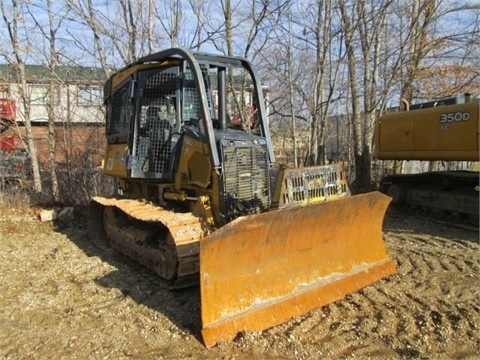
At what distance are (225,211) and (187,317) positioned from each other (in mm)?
1269

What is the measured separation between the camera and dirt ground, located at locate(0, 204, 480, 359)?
388 centimetres

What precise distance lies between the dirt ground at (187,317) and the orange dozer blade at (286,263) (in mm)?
155

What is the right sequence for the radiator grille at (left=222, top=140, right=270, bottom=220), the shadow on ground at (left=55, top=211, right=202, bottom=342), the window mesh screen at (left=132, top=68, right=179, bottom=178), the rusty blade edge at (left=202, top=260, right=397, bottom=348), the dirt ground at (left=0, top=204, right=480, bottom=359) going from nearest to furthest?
1. the dirt ground at (left=0, top=204, right=480, bottom=359)
2. the rusty blade edge at (left=202, top=260, right=397, bottom=348)
3. the shadow on ground at (left=55, top=211, right=202, bottom=342)
4. the radiator grille at (left=222, top=140, right=270, bottom=220)
5. the window mesh screen at (left=132, top=68, right=179, bottom=178)

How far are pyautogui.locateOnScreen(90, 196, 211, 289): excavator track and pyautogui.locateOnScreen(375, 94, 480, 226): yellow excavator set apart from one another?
562cm

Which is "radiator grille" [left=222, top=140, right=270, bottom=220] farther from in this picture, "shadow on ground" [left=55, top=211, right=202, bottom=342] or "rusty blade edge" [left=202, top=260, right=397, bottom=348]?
"rusty blade edge" [left=202, top=260, right=397, bottom=348]

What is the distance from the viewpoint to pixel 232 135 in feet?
18.0

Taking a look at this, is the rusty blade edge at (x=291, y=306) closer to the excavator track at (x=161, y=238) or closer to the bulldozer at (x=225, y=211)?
the bulldozer at (x=225, y=211)

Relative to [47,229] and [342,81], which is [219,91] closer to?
[47,229]

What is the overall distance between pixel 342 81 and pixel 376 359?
536 inches

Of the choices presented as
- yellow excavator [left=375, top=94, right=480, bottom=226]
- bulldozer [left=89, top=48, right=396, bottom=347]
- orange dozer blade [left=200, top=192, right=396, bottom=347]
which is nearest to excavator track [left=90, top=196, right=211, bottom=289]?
bulldozer [left=89, top=48, right=396, bottom=347]

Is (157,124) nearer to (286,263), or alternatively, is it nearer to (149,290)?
(149,290)

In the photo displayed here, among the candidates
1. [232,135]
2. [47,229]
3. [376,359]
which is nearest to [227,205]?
[232,135]

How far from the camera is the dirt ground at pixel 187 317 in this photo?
388 centimetres

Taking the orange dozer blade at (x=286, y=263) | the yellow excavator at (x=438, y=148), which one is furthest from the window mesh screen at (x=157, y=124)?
the yellow excavator at (x=438, y=148)
